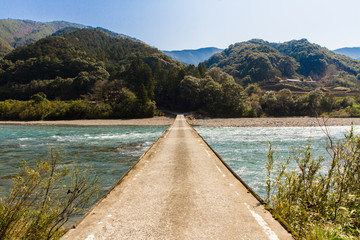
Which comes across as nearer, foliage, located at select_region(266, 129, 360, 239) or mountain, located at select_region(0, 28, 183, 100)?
foliage, located at select_region(266, 129, 360, 239)

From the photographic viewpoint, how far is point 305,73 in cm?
19250

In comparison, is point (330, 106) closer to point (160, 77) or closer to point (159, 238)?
point (160, 77)

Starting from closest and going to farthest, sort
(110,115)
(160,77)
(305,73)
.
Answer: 1. (110,115)
2. (160,77)
3. (305,73)

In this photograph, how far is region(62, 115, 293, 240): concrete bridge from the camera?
4793 mm

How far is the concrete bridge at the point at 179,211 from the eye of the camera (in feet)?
15.7

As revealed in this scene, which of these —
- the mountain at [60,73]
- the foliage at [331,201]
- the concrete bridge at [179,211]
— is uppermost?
the mountain at [60,73]

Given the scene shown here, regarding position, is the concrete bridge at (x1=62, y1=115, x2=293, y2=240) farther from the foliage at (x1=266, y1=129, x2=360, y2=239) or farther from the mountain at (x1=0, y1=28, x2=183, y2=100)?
the mountain at (x1=0, y1=28, x2=183, y2=100)

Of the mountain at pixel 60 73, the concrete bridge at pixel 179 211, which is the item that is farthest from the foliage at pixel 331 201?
the mountain at pixel 60 73

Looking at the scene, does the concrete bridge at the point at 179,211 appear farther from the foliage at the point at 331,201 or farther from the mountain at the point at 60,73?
the mountain at the point at 60,73

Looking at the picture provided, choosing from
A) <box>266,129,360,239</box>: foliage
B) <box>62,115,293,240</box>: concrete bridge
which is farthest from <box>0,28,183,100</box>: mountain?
<box>266,129,360,239</box>: foliage

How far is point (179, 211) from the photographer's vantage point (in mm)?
5906

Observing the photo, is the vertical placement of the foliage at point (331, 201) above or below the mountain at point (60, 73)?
below

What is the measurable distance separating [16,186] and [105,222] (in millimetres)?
2282

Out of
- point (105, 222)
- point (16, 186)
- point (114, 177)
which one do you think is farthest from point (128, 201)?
point (114, 177)
